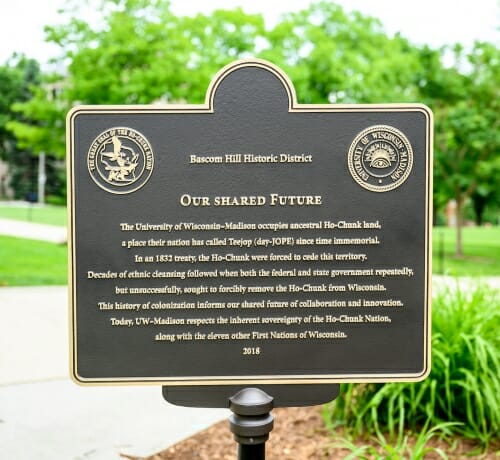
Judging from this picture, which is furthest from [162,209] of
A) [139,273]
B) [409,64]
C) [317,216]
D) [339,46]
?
[339,46]

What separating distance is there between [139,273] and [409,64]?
1769 centimetres

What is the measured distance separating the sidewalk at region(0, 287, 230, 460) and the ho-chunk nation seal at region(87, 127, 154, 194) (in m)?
1.87

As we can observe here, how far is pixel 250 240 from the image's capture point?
2.59 meters

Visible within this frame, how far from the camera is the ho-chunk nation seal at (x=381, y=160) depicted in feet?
8.48

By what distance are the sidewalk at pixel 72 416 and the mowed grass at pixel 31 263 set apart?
6150 mm

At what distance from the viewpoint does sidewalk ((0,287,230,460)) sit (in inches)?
145

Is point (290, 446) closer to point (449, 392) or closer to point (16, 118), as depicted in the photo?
point (449, 392)

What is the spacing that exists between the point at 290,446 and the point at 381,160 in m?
2.01

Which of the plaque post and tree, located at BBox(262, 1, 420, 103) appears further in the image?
tree, located at BBox(262, 1, 420, 103)

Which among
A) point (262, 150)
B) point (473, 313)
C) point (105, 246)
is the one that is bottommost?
point (473, 313)

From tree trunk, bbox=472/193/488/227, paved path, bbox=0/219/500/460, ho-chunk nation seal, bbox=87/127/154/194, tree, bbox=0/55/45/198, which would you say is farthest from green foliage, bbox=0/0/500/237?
tree, bbox=0/55/45/198

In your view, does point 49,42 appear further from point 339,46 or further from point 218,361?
point 218,361

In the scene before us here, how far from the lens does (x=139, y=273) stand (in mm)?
2557

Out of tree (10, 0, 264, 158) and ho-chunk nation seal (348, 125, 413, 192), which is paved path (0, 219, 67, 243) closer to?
tree (10, 0, 264, 158)
